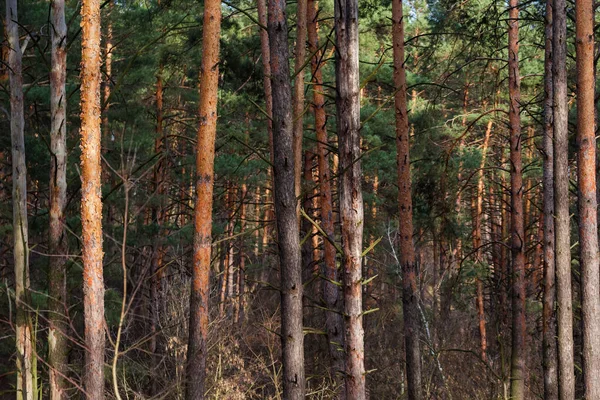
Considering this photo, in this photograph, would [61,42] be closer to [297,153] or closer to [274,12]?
[274,12]

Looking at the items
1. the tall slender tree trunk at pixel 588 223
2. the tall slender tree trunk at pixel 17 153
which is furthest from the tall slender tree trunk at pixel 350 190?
the tall slender tree trunk at pixel 17 153

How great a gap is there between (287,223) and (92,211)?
72.1 inches

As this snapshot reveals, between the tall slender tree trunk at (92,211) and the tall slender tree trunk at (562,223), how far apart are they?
19.3 feet

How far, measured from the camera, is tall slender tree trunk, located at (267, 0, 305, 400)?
6.61 metres

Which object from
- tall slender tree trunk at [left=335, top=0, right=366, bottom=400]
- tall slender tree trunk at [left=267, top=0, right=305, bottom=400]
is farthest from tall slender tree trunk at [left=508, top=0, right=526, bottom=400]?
tall slender tree trunk at [left=335, top=0, right=366, bottom=400]

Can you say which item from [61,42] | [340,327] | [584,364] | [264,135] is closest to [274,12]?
[61,42]

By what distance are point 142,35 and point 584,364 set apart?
36.8 ft

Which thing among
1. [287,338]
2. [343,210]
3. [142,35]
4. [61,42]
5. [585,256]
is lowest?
[287,338]

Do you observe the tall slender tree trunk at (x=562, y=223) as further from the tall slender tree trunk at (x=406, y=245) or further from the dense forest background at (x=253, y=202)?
the tall slender tree trunk at (x=406, y=245)

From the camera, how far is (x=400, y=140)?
37.1 feet

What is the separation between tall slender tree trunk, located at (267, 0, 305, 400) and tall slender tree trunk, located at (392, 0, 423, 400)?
4.54 m

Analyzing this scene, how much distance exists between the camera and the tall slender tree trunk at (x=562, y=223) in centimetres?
901

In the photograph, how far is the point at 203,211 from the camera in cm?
826

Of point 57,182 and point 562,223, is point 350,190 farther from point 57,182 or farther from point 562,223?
point 562,223
